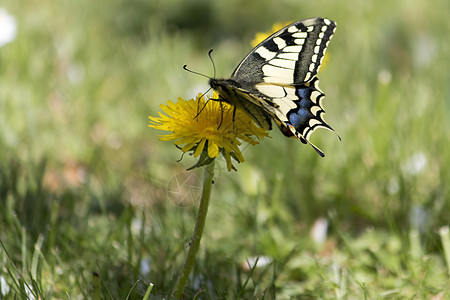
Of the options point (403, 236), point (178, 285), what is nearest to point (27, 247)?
point (178, 285)

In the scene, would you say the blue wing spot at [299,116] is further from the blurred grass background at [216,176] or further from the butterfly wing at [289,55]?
the blurred grass background at [216,176]

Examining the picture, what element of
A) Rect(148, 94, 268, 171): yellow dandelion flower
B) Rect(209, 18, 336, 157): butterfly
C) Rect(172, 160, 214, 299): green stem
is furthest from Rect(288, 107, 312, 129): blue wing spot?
Rect(172, 160, 214, 299): green stem

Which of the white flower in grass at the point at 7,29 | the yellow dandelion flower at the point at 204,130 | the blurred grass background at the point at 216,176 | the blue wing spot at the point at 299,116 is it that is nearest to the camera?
the yellow dandelion flower at the point at 204,130

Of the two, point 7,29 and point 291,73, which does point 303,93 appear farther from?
point 7,29

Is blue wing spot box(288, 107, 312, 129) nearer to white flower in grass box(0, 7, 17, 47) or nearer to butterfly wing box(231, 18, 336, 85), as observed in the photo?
butterfly wing box(231, 18, 336, 85)

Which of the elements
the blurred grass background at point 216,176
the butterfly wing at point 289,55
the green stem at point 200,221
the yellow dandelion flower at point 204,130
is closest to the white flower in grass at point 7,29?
the blurred grass background at point 216,176
